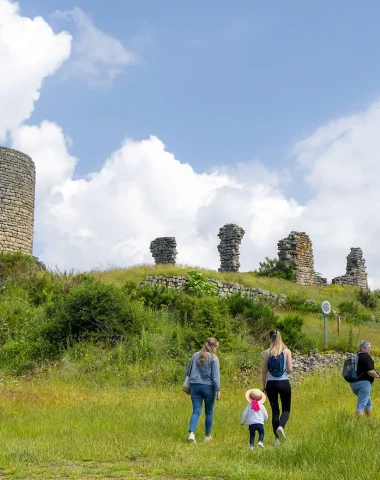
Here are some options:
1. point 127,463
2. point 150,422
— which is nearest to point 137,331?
point 150,422

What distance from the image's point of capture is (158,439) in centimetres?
992

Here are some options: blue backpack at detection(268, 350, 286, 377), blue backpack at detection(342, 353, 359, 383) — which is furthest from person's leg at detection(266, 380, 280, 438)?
blue backpack at detection(342, 353, 359, 383)

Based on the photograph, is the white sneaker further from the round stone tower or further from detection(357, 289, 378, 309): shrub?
detection(357, 289, 378, 309): shrub

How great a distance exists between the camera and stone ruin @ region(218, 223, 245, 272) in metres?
35.6

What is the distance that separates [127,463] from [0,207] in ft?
70.6

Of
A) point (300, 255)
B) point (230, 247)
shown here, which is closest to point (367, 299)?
point (300, 255)

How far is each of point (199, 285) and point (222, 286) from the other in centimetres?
149

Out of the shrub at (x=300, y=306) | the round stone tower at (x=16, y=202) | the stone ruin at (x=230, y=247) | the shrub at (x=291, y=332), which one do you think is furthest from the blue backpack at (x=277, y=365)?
the stone ruin at (x=230, y=247)

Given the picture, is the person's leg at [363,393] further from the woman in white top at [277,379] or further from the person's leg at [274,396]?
the person's leg at [274,396]

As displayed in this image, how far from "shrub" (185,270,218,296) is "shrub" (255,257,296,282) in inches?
349

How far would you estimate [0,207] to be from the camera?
27766 millimetres

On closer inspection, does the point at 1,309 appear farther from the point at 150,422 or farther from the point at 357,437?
the point at 357,437

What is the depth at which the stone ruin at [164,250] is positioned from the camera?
116 ft

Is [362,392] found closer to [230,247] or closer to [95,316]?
[95,316]
